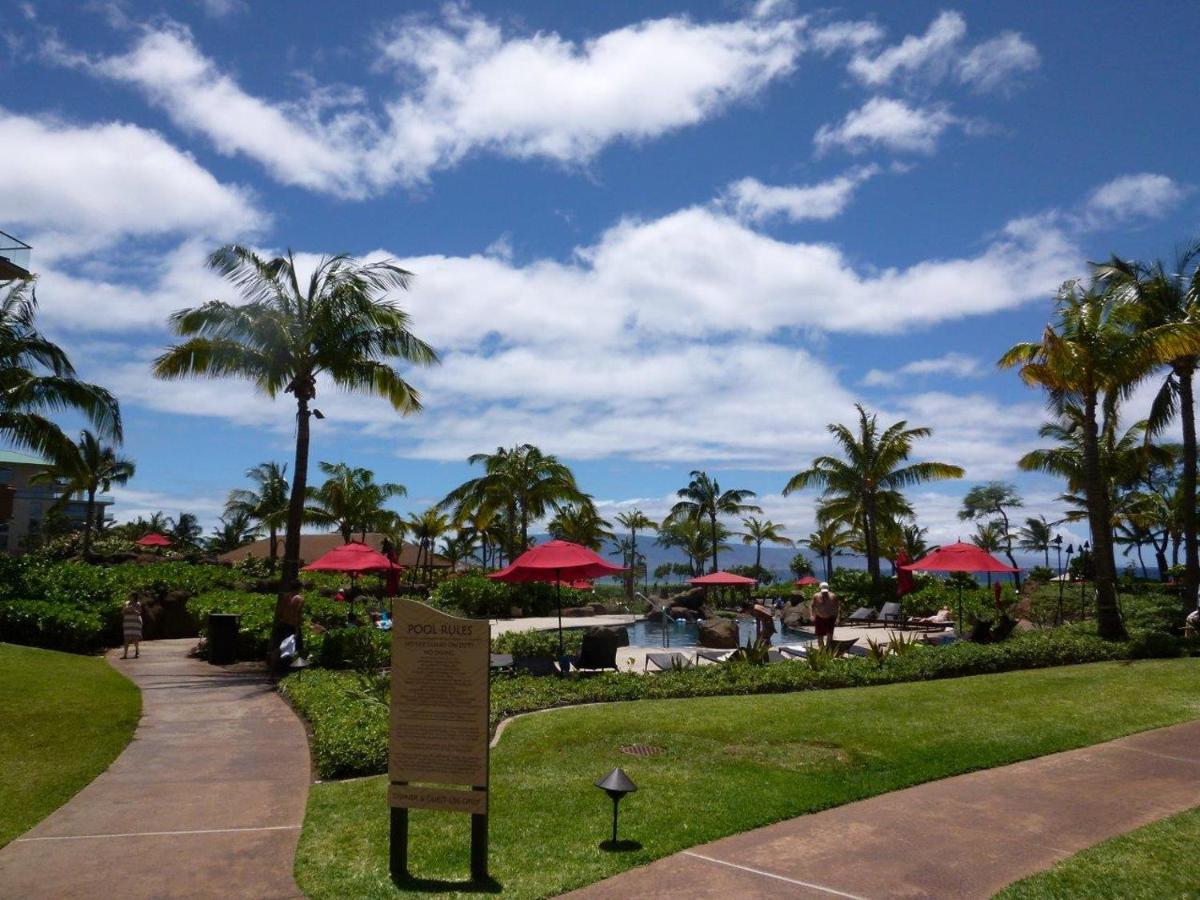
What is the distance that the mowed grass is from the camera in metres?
6.25

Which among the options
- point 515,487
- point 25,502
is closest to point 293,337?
point 515,487

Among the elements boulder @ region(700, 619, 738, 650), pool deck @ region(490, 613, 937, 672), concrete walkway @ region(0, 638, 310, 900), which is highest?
boulder @ region(700, 619, 738, 650)

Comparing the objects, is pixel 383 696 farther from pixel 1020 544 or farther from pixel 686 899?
pixel 1020 544

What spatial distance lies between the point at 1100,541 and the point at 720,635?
8.06m

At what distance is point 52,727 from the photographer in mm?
10227

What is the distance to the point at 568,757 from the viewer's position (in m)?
9.12

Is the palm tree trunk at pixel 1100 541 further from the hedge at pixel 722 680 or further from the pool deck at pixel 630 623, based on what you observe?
the pool deck at pixel 630 623

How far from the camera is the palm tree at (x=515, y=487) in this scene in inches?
1655

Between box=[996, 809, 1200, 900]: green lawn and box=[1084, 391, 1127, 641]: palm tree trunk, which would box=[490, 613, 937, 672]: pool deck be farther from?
box=[996, 809, 1200, 900]: green lawn

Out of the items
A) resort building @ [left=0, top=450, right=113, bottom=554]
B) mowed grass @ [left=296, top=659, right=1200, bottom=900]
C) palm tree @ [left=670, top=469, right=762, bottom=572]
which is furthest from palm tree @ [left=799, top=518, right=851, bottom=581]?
resort building @ [left=0, top=450, right=113, bottom=554]

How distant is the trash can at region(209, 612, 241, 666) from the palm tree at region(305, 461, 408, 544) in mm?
35815

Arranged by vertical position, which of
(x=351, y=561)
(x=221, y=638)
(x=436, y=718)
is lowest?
(x=221, y=638)

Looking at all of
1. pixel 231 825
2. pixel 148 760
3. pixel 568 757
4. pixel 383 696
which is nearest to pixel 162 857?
pixel 231 825

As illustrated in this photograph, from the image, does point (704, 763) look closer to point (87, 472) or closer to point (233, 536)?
point (87, 472)
